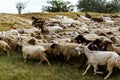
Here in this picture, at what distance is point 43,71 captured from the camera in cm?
1176

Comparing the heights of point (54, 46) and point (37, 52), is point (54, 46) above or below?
above

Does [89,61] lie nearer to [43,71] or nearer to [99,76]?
[99,76]

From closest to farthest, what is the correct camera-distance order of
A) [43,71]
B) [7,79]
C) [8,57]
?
[7,79] < [43,71] < [8,57]

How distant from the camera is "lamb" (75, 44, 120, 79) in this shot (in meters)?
10.9

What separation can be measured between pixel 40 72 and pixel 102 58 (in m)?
2.21

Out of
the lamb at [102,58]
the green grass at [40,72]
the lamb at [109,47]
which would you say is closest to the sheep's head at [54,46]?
the green grass at [40,72]

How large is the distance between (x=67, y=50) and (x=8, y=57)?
2.57 m

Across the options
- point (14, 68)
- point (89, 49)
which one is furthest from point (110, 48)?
point (14, 68)

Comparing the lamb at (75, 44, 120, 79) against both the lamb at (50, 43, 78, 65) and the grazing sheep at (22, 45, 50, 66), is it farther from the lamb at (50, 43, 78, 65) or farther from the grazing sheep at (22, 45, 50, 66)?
the grazing sheep at (22, 45, 50, 66)

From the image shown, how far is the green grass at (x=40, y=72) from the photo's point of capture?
11218 millimetres

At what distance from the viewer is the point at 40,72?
1166 cm

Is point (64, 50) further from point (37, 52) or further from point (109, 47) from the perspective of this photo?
point (109, 47)

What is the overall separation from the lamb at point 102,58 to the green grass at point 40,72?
33 cm

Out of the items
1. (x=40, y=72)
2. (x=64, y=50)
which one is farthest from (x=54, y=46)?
(x=40, y=72)
